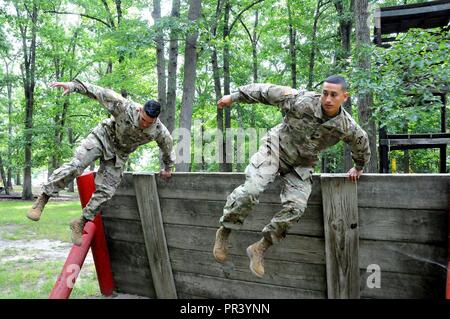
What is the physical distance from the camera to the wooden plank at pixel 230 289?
11.6ft

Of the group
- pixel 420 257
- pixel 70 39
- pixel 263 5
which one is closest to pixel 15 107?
pixel 70 39

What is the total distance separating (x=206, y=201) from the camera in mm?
3760

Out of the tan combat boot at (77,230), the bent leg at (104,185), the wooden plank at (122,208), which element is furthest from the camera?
the wooden plank at (122,208)

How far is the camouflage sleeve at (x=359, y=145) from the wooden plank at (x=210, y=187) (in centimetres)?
40

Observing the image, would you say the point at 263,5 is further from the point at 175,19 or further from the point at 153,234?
the point at 153,234

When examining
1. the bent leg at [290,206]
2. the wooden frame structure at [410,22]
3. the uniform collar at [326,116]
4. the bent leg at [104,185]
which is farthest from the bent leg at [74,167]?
the wooden frame structure at [410,22]

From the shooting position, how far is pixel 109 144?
436 centimetres

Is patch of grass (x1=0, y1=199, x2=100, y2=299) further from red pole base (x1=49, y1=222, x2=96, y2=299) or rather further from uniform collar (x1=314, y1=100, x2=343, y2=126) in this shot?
uniform collar (x1=314, y1=100, x2=343, y2=126)

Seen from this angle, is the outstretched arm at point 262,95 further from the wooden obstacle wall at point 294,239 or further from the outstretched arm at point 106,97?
the outstretched arm at point 106,97

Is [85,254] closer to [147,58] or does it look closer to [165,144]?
[165,144]

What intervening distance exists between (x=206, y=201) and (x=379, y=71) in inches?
161

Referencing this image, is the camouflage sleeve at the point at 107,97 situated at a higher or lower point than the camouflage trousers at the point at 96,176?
higher

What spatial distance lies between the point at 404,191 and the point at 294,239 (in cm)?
105

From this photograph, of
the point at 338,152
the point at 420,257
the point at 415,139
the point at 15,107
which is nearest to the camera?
the point at 420,257
